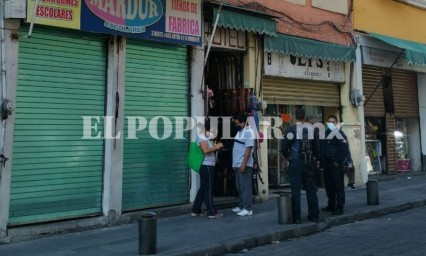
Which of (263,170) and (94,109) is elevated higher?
(94,109)

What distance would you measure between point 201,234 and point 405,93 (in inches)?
466

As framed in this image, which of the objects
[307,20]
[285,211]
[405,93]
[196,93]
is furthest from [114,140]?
[405,93]

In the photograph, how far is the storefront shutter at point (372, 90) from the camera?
50.2 feet

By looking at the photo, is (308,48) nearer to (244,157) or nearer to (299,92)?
(299,92)

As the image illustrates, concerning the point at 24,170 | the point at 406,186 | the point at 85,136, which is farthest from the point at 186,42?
the point at 406,186

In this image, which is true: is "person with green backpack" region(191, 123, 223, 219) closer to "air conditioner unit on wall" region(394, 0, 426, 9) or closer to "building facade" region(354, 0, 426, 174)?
"building facade" region(354, 0, 426, 174)

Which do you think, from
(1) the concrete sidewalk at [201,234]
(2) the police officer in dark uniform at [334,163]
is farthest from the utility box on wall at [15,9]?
(2) the police officer in dark uniform at [334,163]

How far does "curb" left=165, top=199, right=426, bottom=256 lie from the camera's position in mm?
6940

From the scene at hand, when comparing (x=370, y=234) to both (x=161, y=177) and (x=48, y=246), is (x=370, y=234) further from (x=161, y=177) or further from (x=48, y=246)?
(x=48, y=246)

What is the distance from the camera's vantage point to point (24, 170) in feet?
25.3

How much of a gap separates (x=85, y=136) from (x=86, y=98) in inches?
26.1

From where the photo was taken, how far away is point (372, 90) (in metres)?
15.6

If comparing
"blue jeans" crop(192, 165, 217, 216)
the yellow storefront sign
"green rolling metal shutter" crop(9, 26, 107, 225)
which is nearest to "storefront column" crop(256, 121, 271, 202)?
"blue jeans" crop(192, 165, 217, 216)

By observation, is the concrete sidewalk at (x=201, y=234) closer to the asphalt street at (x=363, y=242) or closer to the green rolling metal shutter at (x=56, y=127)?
the asphalt street at (x=363, y=242)
